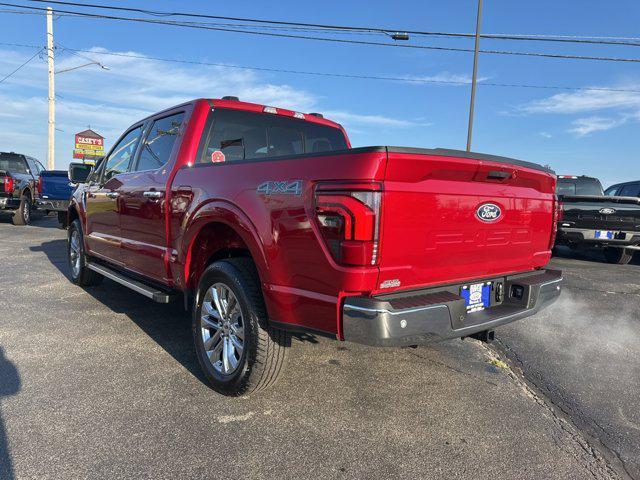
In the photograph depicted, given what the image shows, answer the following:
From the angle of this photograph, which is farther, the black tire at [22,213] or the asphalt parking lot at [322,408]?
the black tire at [22,213]

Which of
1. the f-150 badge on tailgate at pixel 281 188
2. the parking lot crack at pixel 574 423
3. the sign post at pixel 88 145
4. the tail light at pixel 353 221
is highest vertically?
the sign post at pixel 88 145

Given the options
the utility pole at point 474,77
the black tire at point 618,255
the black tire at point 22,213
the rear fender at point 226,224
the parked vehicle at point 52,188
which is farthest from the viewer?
the utility pole at point 474,77

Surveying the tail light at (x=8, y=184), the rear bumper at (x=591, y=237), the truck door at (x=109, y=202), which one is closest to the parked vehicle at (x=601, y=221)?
the rear bumper at (x=591, y=237)

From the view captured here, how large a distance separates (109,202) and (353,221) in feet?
11.6

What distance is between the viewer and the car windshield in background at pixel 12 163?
14141mm

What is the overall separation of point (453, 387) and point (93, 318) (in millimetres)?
3553

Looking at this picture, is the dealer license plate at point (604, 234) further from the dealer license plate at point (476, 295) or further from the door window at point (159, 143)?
the door window at point (159, 143)

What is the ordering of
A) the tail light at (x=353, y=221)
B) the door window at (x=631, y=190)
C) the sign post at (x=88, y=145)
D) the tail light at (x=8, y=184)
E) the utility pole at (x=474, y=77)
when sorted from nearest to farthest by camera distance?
the tail light at (x=353, y=221) → the door window at (x=631, y=190) → the tail light at (x=8, y=184) → the utility pole at (x=474, y=77) → the sign post at (x=88, y=145)

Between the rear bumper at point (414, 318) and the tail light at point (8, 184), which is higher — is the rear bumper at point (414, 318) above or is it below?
below

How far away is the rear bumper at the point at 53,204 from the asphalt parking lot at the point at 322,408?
827 cm

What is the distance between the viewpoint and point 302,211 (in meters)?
2.41

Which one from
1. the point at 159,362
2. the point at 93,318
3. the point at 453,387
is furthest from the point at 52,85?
the point at 453,387

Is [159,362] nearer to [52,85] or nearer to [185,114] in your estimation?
[185,114]

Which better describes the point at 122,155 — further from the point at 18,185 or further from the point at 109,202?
the point at 18,185
